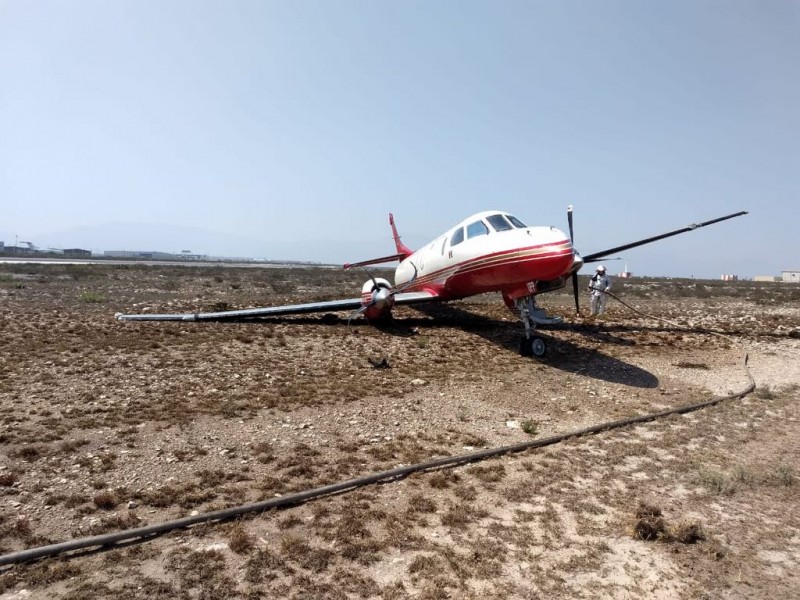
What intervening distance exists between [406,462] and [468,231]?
11.1 m

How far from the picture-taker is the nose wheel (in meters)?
14.5

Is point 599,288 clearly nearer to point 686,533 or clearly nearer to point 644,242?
point 644,242

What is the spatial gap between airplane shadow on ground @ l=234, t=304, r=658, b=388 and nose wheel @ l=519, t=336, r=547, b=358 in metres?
0.31

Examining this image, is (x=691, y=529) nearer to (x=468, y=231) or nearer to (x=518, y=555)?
(x=518, y=555)

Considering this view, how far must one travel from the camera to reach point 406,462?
7238mm

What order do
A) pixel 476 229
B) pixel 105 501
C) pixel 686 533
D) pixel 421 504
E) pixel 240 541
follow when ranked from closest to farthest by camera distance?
pixel 240 541 → pixel 686 533 → pixel 105 501 → pixel 421 504 → pixel 476 229

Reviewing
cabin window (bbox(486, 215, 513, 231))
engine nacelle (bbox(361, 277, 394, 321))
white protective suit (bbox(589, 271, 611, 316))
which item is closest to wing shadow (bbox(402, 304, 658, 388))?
white protective suit (bbox(589, 271, 611, 316))

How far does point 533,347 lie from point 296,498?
10315 millimetres

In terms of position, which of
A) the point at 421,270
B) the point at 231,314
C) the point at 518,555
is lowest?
the point at 518,555

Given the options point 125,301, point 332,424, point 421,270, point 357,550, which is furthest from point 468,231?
point 125,301

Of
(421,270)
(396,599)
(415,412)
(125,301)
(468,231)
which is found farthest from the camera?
(125,301)

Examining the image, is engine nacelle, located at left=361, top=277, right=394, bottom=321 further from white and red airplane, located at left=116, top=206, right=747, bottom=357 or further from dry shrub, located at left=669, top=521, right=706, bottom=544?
dry shrub, located at left=669, top=521, right=706, bottom=544

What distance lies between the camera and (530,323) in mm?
15117

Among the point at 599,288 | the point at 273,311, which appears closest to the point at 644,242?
the point at 599,288
